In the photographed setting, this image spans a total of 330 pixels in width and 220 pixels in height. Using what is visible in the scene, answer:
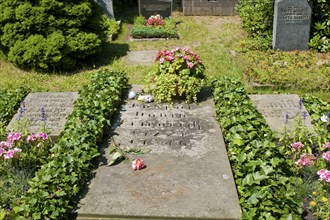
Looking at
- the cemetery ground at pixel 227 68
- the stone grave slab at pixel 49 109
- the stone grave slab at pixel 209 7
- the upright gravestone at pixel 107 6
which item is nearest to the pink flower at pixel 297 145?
the cemetery ground at pixel 227 68

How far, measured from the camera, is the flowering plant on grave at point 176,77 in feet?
20.9

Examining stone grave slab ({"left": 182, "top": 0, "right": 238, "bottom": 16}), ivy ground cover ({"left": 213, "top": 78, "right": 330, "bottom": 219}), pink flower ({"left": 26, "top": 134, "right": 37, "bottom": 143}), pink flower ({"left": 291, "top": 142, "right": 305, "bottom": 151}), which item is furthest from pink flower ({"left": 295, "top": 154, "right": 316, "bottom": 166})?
stone grave slab ({"left": 182, "top": 0, "right": 238, "bottom": 16})

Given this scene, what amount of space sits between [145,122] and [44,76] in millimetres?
3459

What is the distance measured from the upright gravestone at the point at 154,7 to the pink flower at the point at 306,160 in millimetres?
7646

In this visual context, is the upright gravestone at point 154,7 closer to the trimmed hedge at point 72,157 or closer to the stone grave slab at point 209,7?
the stone grave slab at point 209,7

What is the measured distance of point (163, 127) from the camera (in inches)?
224

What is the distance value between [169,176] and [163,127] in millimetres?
1133

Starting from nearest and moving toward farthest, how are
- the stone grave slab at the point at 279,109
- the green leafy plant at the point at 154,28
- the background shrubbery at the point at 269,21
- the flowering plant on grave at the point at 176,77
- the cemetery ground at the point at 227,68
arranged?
the stone grave slab at the point at 279,109
the flowering plant on grave at the point at 176,77
the cemetery ground at the point at 227,68
the background shrubbery at the point at 269,21
the green leafy plant at the point at 154,28

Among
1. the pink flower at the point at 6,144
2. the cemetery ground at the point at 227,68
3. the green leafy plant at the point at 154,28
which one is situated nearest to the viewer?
the pink flower at the point at 6,144

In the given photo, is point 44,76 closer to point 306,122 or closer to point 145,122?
point 145,122

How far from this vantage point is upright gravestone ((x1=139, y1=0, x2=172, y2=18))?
1207 centimetres

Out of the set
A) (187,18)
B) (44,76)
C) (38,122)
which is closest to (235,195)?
(38,122)

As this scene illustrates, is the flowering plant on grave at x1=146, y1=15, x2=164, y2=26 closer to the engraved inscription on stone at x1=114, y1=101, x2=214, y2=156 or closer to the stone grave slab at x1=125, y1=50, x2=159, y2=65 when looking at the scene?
the stone grave slab at x1=125, y1=50, x2=159, y2=65

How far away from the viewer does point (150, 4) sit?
12.1 metres
